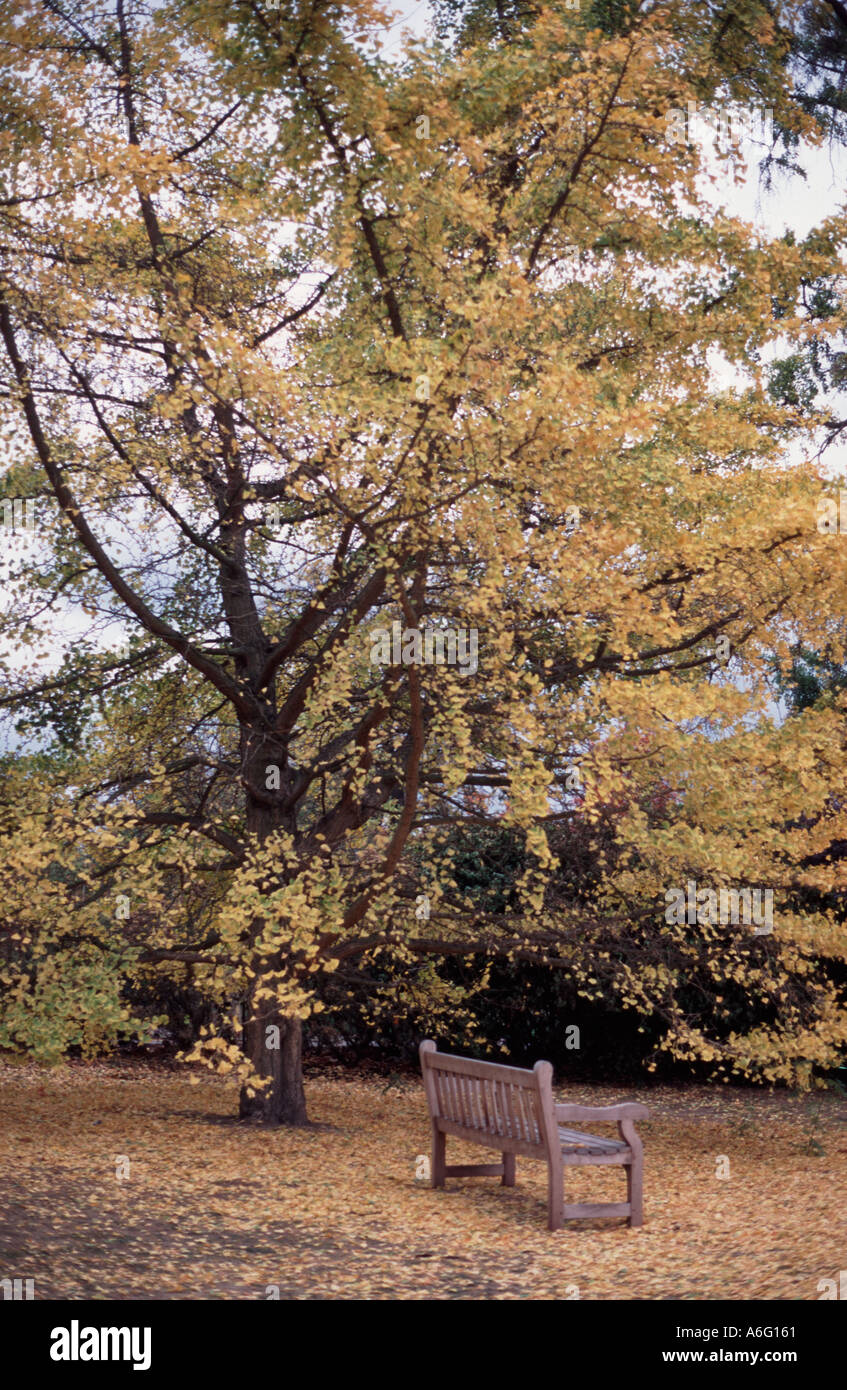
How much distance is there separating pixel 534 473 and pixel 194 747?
4.09 meters

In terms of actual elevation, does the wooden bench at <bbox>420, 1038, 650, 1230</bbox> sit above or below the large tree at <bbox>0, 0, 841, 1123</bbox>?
below

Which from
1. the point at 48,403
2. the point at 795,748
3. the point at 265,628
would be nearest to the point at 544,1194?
the point at 795,748

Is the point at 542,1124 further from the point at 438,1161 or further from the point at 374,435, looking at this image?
the point at 374,435

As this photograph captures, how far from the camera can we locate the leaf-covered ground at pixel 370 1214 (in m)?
4.86

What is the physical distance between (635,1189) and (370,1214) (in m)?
1.37

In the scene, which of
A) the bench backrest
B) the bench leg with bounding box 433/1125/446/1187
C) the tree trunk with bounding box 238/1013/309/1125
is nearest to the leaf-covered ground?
the bench leg with bounding box 433/1125/446/1187

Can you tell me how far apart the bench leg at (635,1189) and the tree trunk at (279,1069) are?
356cm

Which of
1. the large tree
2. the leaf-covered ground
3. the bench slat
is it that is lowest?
the leaf-covered ground

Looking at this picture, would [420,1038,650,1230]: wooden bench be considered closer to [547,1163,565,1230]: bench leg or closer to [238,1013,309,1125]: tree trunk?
[547,1163,565,1230]: bench leg

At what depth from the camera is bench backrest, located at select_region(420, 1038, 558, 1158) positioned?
6.06 m

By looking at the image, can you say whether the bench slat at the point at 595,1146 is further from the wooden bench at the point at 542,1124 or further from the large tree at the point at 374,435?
the large tree at the point at 374,435

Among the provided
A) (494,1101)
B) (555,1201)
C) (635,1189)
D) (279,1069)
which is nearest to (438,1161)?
(494,1101)

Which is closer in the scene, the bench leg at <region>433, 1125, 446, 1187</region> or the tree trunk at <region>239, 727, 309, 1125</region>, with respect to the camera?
the bench leg at <region>433, 1125, 446, 1187</region>

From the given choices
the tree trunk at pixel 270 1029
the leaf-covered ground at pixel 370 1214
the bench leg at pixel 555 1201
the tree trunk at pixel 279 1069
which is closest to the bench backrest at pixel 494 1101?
the bench leg at pixel 555 1201
